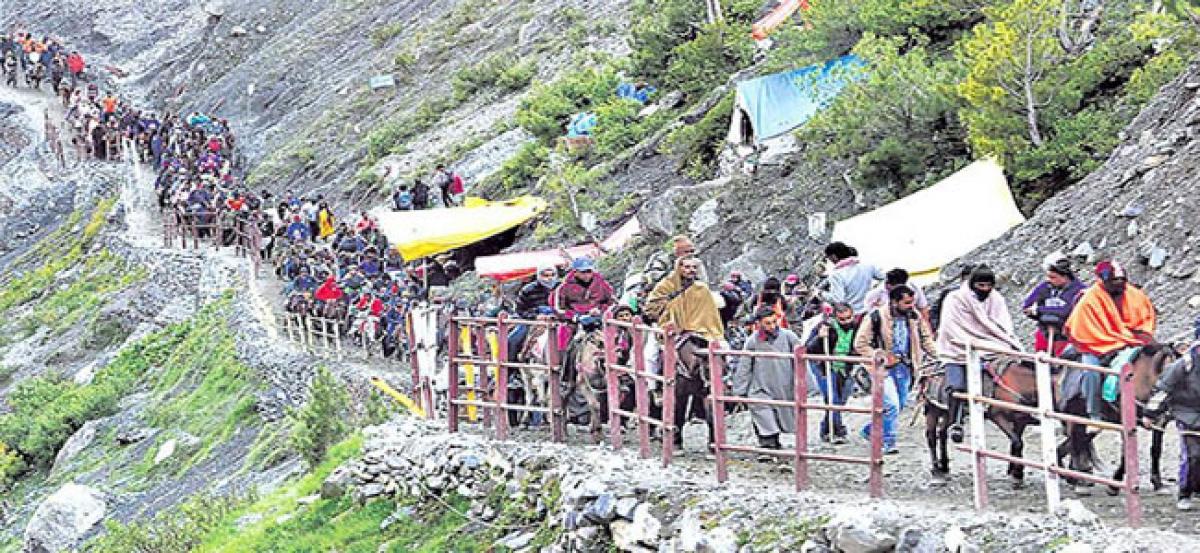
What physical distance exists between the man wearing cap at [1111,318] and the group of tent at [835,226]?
31.2 feet

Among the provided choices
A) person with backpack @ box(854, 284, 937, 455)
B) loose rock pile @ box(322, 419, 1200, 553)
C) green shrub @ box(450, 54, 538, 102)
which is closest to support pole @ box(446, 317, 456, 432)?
loose rock pile @ box(322, 419, 1200, 553)

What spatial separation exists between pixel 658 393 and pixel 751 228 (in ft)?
39.5

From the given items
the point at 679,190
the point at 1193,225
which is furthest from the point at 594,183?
the point at 1193,225

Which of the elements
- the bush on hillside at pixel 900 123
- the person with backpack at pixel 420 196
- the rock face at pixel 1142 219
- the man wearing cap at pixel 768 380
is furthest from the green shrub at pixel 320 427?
the person with backpack at pixel 420 196

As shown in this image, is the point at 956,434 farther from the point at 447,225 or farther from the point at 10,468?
the point at 10,468

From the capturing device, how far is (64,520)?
2342 centimetres

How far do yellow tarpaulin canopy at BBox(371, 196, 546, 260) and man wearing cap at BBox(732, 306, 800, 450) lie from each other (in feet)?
59.6

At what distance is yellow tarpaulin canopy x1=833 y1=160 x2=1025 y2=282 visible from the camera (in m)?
20.2

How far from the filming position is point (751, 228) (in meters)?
25.1

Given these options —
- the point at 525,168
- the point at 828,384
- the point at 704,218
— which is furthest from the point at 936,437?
the point at 525,168

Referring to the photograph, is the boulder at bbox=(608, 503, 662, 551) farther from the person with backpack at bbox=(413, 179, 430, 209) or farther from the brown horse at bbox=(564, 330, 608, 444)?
the person with backpack at bbox=(413, 179, 430, 209)

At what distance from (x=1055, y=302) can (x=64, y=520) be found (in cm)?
1598

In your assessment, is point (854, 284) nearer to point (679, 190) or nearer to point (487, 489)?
point (487, 489)

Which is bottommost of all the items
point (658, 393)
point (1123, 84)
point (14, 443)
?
point (14, 443)
